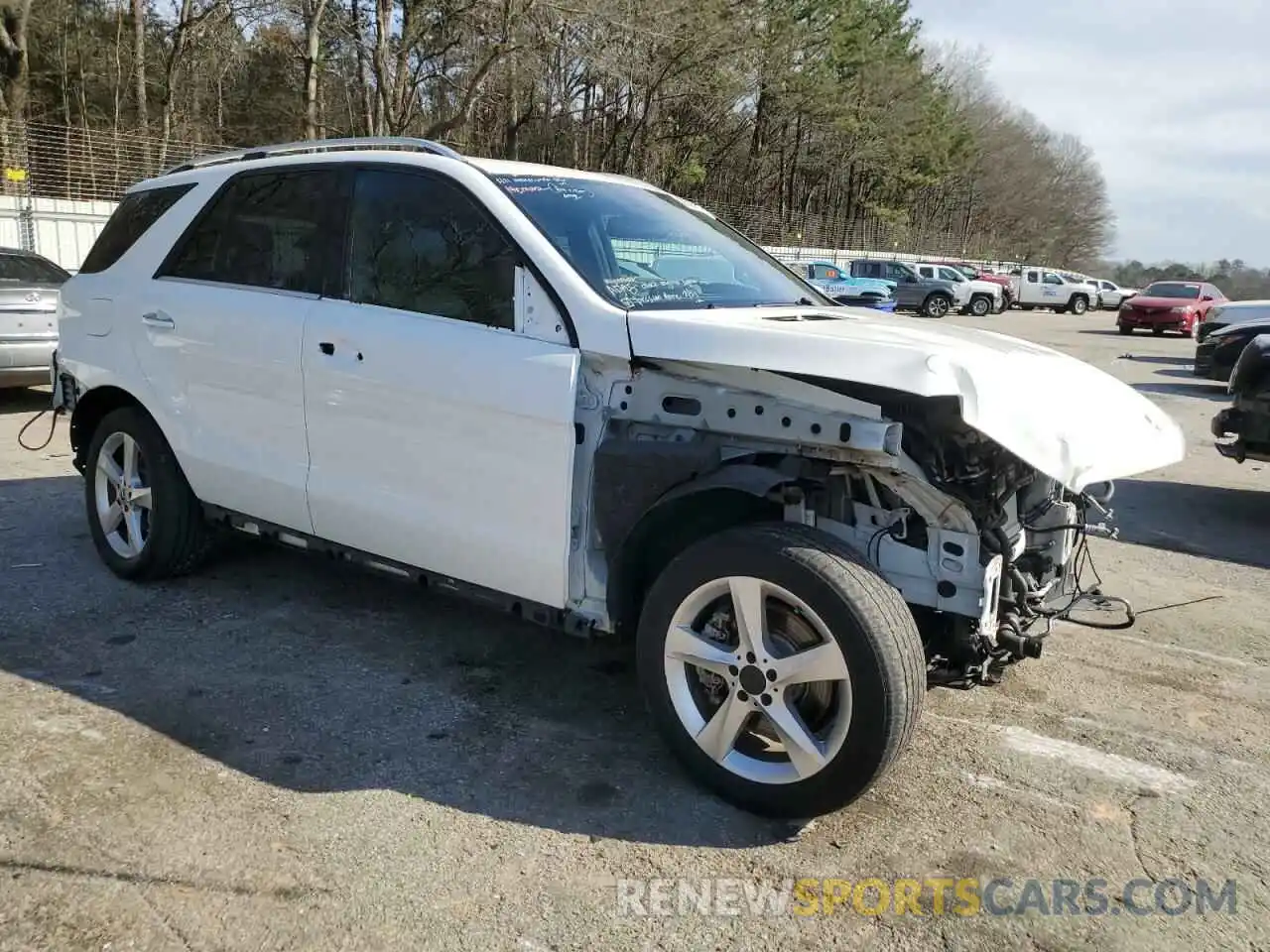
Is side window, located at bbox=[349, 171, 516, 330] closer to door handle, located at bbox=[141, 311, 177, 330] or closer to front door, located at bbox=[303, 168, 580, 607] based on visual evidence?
front door, located at bbox=[303, 168, 580, 607]

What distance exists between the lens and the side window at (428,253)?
11.4 feet

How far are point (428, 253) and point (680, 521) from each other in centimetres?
139

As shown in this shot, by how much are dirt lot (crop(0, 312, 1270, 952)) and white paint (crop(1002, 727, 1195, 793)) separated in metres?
0.01

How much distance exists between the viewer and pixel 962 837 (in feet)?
9.73

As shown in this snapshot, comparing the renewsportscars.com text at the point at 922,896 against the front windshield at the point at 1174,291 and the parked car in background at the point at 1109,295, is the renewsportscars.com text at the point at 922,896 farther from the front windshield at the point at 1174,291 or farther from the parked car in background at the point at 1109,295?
the parked car in background at the point at 1109,295

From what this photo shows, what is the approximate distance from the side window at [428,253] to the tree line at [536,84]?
→ 18.5 m

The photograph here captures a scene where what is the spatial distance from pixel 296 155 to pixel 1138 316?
29.7m

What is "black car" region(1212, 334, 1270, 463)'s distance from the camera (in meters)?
7.00

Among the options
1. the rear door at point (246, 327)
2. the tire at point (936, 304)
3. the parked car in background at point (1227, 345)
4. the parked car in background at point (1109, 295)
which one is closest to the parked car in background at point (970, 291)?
the tire at point (936, 304)

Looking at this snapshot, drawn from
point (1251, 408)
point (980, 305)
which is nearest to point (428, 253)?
point (1251, 408)

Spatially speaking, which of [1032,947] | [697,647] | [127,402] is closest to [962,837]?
[1032,947]

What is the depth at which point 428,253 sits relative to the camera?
12.2ft

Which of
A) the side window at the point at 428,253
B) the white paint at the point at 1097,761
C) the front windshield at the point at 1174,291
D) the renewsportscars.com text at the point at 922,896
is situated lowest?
the renewsportscars.com text at the point at 922,896

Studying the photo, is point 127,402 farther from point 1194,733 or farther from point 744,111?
point 744,111
